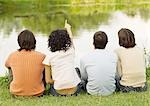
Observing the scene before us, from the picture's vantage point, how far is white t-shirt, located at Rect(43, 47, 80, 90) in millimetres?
3680

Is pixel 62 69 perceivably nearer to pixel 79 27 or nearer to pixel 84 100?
pixel 84 100

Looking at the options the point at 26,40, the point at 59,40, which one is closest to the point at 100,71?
the point at 59,40

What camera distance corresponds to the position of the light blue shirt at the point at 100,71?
3684 mm

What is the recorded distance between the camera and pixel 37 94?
12.3ft

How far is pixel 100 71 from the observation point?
3707mm

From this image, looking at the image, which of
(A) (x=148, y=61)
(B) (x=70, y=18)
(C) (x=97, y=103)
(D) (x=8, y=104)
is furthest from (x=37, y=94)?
(B) (x=70, y=18)

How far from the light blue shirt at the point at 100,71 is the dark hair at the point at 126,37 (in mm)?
143

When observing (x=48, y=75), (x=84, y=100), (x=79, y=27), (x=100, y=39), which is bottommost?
(x=79, y=27)

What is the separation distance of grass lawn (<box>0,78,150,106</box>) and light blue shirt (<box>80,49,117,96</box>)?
9 cm

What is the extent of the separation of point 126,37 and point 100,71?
1.20 feet

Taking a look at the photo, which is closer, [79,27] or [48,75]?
[48,75]

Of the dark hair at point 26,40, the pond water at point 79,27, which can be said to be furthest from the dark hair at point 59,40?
the pond water at point 79,27

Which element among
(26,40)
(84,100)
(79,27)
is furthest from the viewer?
(79,27)

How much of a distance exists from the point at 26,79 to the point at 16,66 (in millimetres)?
143
